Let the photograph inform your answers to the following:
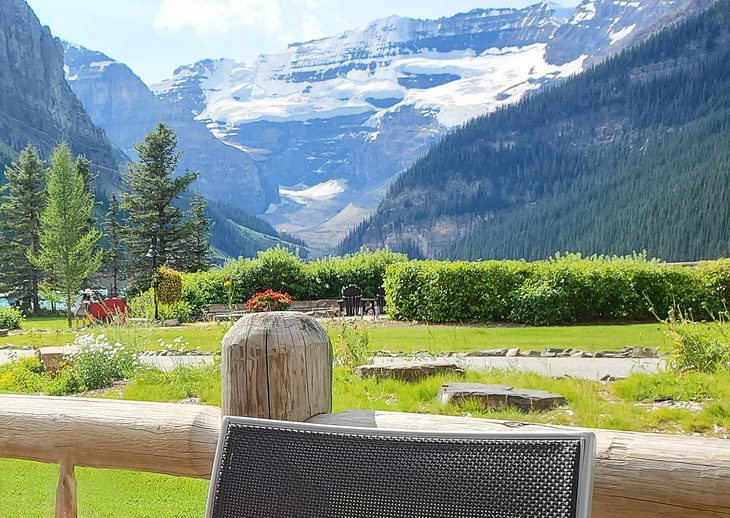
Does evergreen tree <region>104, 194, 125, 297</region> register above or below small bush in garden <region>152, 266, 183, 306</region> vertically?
above

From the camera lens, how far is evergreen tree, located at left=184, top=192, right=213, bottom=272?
36219mm

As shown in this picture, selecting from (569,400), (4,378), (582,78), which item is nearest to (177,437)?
(569,400)

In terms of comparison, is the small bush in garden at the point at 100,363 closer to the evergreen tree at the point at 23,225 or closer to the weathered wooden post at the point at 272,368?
the weathered wooden post at the point at 272,368

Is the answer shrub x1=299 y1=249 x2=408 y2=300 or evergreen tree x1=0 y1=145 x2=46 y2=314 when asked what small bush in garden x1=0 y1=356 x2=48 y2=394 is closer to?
shrub x1=299 y1=249 x2=408 y2=300

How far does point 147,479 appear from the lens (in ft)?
14.6

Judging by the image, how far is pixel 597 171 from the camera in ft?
350

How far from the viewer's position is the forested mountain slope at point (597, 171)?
75.8 meters

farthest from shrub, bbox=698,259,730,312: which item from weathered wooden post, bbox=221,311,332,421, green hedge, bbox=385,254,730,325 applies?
weathered wooden post, bbox=221,311,332,421

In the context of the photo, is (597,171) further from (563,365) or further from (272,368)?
(272,368)

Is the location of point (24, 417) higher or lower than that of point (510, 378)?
higher

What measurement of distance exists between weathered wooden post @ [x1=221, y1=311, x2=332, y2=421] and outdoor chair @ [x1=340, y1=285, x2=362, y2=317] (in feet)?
50.3

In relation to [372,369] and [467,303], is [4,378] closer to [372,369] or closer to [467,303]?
[372,369]

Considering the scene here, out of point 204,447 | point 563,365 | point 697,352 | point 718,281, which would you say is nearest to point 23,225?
point 718,281

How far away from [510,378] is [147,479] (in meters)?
3.36
